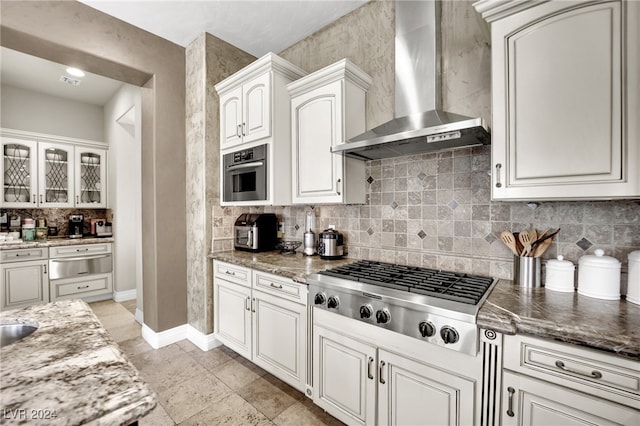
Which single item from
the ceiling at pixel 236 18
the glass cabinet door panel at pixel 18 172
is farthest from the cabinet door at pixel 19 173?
the ceiling at pixel 236 18

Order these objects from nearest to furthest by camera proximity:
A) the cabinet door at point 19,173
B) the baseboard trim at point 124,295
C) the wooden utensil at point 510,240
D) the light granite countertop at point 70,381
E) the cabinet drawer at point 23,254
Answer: the light granite countertop at point 70,381 → the wooden utensil at point 510,240 → the cabinet drawer at point 23,254 → the cabinet door at point 19,173 → the baseboard trim at point 124,295

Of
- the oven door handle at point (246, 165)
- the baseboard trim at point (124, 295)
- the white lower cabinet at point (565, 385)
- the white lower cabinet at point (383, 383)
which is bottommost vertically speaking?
the baseboard trim at point (124, 295)

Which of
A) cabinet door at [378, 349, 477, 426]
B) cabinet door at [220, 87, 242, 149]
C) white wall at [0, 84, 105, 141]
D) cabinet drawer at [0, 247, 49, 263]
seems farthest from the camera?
white wall at [0, 84, 105, 141]

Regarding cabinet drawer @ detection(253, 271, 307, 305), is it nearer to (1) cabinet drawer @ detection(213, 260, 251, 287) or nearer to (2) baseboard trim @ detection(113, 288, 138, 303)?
(1) cabinet drawer @ detection(213, 260, 251, 287)

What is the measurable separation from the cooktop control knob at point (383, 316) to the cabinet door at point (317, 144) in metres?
0.88

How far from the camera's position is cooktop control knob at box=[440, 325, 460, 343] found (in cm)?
119

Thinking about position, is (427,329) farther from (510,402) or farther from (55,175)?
(55,175)

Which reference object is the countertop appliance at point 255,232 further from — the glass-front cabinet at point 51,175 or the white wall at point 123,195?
the glass-front cabinet at point 51,175

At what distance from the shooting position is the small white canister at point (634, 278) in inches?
47.5

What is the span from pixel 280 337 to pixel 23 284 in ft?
12.4

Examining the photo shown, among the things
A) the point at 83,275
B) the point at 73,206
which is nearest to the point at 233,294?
the point at 83,275

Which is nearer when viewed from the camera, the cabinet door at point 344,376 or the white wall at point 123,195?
the cabinet door at point 344,376

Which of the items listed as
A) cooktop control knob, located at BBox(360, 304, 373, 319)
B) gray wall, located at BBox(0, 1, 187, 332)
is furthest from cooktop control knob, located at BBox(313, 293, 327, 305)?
gray wall, located at BBox(0, 1, 187, 332)

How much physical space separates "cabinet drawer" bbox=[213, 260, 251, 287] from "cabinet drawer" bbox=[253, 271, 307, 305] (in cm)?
11
